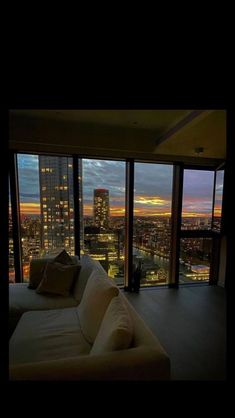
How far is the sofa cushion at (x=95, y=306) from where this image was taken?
1.68 metres

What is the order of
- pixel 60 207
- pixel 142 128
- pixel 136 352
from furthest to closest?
pixel 60 207 < pixel 142 128 < pixel 136 352

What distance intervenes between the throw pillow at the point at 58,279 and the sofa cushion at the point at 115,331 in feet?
4.19

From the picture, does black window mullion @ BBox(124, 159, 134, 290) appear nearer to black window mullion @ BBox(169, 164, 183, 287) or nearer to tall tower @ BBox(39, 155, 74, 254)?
black window mullion @ BBox(169, 164, 183, 287)

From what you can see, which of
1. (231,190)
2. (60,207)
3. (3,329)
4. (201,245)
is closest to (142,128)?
(60,207)

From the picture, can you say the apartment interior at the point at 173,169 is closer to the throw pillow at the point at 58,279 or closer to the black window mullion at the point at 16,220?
the black window mullion at the point at 16,220

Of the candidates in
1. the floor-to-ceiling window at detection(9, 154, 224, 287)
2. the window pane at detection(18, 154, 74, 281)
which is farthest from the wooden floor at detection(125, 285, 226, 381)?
the window pane at detection(18, 154, 74, 281)

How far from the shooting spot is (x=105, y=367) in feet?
3.32
